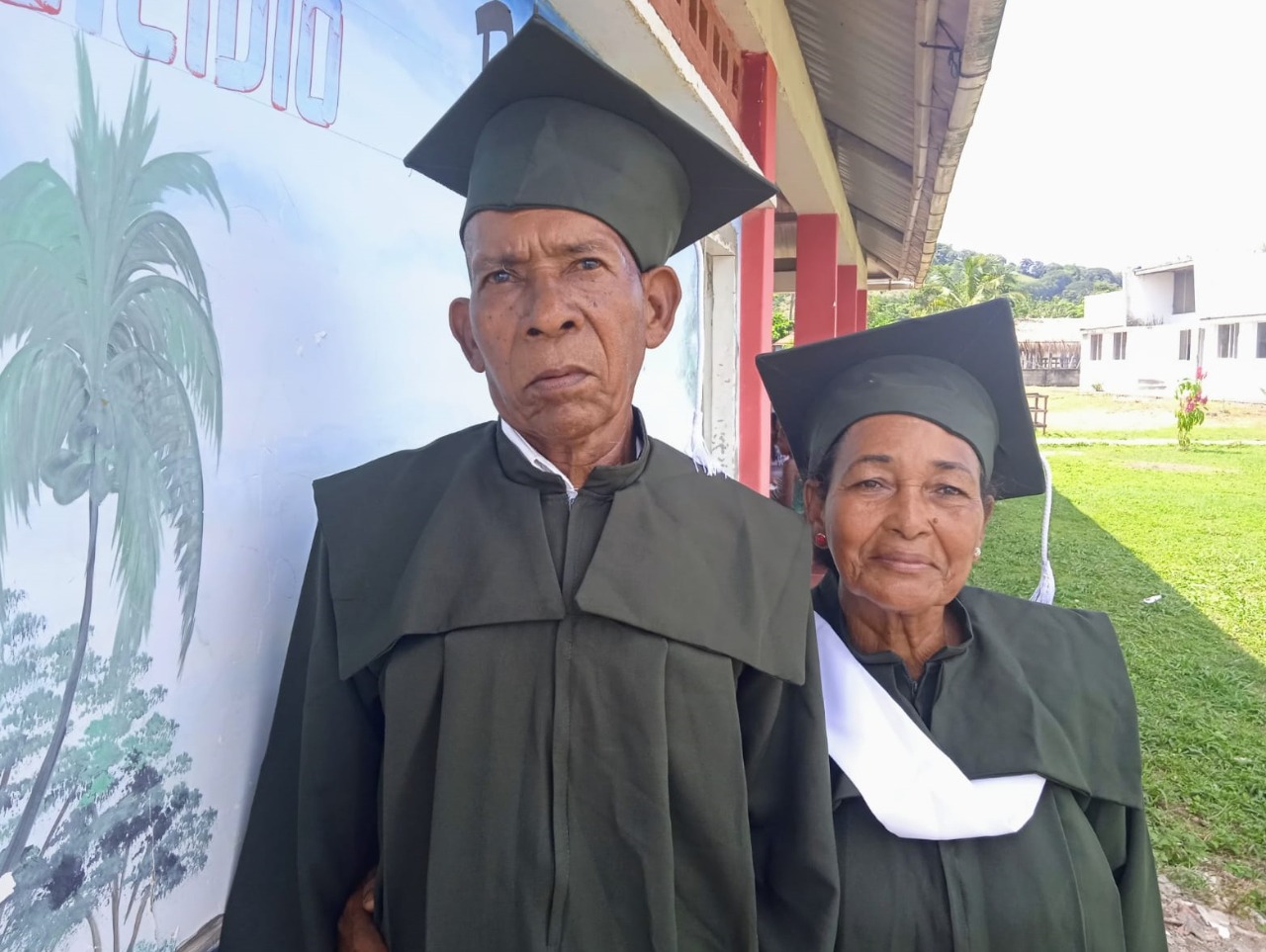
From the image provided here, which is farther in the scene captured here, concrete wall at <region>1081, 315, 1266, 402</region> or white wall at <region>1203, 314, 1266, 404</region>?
concrete wall at <region>1081, 315, 1266, 402</region>

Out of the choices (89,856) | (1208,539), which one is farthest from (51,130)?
(1208,539)

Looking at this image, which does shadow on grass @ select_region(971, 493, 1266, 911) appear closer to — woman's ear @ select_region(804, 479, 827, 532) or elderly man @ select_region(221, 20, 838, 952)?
woman's ear @ select_region(804, 479, 827, 532)

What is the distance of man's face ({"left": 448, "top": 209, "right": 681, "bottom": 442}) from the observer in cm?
142

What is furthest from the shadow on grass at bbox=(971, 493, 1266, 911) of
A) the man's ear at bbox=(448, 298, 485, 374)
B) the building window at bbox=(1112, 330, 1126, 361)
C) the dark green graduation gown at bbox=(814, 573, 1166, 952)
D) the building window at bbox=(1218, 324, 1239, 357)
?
the building window at bbox=(1112, 330, 1126, 361)

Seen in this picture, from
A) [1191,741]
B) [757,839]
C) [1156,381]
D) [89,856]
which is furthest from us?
[1156,381]

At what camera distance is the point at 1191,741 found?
5121 millimetres

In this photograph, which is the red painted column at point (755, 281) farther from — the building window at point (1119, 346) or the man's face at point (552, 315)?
the building window at point (1119, 346)

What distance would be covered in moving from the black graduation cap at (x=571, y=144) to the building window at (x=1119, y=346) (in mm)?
41708

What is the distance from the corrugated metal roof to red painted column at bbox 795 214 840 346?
0.73 meters

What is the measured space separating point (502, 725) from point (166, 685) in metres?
0.48

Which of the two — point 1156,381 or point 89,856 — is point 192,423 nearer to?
point 89,856

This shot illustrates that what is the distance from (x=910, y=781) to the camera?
1.72m

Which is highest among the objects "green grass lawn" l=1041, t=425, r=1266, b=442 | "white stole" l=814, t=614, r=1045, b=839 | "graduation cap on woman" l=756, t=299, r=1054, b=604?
"graduation cap on woman" l=756, t=299, r=1054, b=604

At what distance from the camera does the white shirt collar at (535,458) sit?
153 centimetres
